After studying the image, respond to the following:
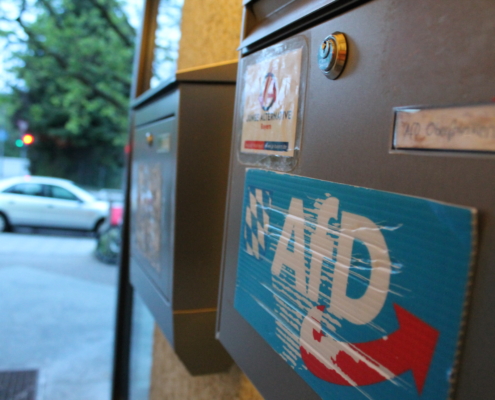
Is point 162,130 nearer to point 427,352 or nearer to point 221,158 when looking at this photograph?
point 221,158

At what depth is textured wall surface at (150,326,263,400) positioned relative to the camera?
1.24 metres

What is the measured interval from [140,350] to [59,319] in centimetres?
258

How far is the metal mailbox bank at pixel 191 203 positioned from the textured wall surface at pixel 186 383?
0.20 feet

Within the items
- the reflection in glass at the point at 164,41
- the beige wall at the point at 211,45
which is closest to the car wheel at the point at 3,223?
the reflection in glass at the point at 164,41

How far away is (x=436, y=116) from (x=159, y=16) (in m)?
2.07

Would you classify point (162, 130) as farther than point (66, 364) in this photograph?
No

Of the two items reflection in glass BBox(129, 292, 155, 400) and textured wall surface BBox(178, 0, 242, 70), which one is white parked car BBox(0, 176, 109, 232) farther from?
textured wall surface BBox(178, 0, 242, 70)

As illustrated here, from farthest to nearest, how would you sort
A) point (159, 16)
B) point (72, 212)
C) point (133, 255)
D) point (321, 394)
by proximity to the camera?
point (72, 212), point (159, 16), point (133, 255), point (321, 394)

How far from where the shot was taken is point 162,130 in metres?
1.23

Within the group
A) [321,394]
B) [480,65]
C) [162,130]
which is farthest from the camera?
[162,130]

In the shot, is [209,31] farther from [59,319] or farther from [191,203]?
[59,319]

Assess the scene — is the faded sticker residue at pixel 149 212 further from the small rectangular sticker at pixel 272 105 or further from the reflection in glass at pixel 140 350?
the reflection in glass at pixel 140 350

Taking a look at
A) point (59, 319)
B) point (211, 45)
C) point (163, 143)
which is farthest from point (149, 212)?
point (59, 319)

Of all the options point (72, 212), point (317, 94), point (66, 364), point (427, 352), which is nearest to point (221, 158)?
point (317, 94)
